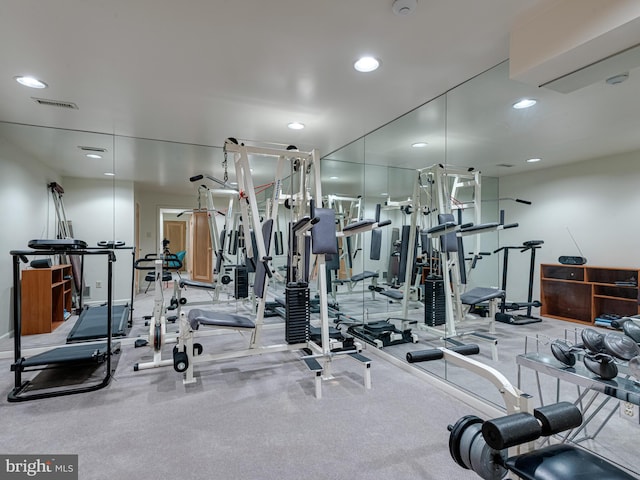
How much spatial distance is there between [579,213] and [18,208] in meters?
5.53

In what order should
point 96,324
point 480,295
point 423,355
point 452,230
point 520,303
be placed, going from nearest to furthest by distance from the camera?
point 423,355 < point 520,303 < point 480,295 < point 452,230 < point 96,324

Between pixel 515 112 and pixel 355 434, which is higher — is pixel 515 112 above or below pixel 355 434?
above

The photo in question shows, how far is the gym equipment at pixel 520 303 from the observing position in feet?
7.70

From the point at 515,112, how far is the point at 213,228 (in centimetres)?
423

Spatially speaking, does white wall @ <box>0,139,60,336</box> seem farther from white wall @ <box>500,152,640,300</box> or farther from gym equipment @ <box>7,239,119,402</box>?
white wall @ <box>500,152,640,300</box>

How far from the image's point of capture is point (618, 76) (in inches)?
72.6

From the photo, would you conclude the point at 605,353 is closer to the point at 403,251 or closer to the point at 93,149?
the point at 403,251

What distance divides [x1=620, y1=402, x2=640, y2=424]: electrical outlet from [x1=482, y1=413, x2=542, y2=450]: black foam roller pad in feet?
3.53

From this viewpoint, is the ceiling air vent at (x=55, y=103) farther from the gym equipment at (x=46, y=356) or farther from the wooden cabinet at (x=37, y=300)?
the wooden cabinet at (x=37, y=300)

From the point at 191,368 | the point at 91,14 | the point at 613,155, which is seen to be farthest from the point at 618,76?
the point at 191,368

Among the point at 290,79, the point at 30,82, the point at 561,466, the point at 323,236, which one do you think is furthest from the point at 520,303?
the point at 30,82

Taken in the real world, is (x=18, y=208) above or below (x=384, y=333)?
above

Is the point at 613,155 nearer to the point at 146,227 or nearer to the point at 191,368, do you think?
the point at 191,368

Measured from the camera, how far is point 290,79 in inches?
106
